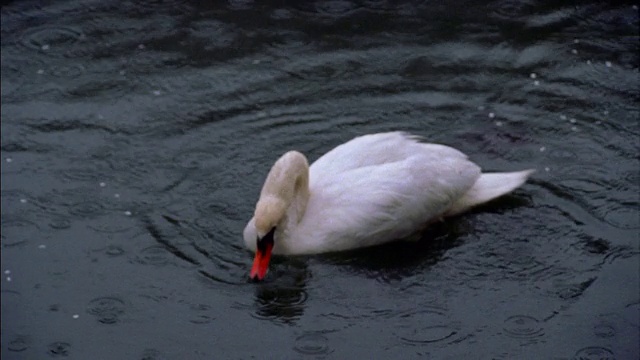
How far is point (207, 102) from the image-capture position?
10047 millimetres

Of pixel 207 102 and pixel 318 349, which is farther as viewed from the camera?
pixel 207 102

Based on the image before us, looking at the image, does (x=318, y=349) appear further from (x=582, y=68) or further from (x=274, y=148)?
(x=582, y=68)

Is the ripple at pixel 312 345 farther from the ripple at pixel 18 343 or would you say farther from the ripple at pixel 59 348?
the ripple at pixel 18 343

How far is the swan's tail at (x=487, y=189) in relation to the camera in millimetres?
8648

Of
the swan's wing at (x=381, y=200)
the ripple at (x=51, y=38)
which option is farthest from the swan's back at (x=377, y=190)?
the ripple at (x=51, y=38)

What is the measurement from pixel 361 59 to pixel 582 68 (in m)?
1.90

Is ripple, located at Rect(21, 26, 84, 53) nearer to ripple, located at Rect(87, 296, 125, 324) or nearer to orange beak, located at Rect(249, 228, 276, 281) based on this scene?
ripple, located at Rect(87, 296, 125, 324)

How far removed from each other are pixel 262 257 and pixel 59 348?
1.42m

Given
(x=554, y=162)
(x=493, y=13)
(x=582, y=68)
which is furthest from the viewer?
(x=493, y=13)

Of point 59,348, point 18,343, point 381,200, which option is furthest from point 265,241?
point 18,343

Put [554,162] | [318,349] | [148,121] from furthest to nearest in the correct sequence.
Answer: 1. [148,121]
2. [554,162]
3. [318,349]

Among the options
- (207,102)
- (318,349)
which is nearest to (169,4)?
(207,102)

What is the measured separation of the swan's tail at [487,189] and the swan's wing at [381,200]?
4.5 inches

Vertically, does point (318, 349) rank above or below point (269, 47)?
below
